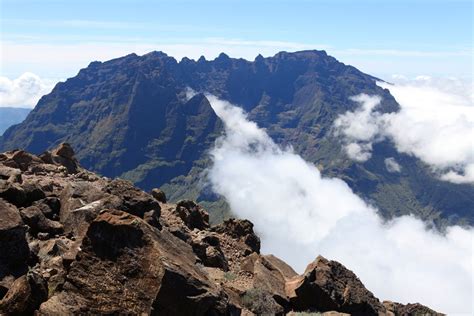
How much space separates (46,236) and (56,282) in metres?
7.07

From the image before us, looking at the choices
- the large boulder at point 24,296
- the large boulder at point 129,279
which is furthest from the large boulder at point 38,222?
the large boulder at point 24,296

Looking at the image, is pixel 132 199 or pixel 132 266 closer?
pixel 132 266

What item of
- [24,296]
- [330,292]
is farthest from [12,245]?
[330,292]

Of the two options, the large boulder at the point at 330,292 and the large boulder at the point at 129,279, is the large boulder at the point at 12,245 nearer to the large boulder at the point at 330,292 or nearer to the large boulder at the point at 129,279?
the large boulder at the point at 129,279

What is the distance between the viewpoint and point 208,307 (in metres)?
18.8

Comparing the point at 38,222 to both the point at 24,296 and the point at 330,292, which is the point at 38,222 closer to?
the point at 24,296

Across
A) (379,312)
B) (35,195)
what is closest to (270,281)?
(379,312)

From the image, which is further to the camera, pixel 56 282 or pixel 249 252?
pixel 249 252

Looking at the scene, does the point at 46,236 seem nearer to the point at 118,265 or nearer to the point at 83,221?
the point at 83,221

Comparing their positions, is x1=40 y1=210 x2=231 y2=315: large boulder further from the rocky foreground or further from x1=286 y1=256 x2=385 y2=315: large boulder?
x1=286 y1=256 x2=385 y2=315: large boulder

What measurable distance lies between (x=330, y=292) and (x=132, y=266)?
1445 centimetres

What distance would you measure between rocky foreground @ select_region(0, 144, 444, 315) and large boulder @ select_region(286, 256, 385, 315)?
2.4 inches

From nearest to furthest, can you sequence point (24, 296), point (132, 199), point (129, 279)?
1. point (24, 296)
2. point (129, 279)
3. point (132, 199)

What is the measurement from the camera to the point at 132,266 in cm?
1838
